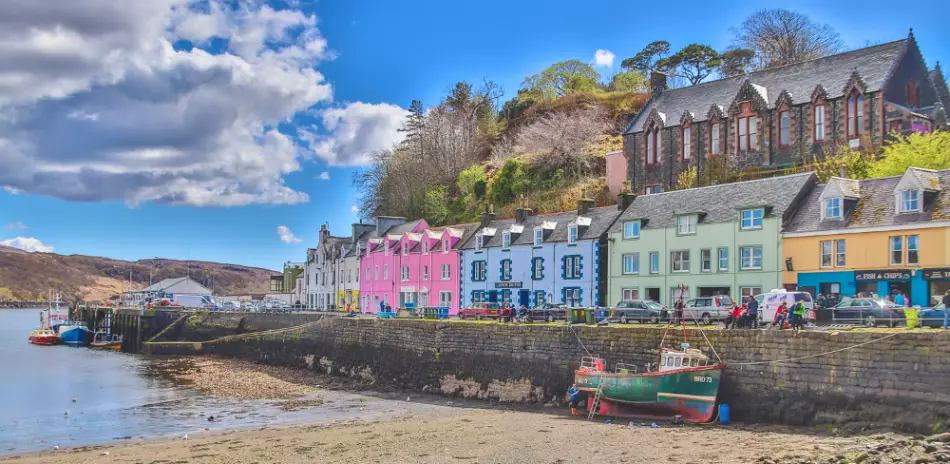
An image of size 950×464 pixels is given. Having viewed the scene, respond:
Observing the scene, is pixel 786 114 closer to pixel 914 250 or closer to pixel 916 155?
pixel 916 155

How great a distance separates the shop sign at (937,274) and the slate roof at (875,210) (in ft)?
5.86

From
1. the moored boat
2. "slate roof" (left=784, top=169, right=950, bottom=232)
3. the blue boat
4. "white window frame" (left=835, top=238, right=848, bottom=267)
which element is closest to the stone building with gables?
"slate roof" (left=784, top=169, right=950, bottom=232)

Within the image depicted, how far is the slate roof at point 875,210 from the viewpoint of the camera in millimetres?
29062

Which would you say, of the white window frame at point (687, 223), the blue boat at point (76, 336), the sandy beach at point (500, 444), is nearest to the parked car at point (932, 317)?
the sandy beach at point (500, 444)

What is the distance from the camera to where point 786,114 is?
46.4 meters

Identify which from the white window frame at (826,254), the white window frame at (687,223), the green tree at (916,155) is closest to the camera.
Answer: the white window frame at (826,254)

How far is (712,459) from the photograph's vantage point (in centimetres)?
1839

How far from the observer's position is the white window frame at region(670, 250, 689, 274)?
37.6 metres

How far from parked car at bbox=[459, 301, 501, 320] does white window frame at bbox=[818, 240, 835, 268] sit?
47.2 ft

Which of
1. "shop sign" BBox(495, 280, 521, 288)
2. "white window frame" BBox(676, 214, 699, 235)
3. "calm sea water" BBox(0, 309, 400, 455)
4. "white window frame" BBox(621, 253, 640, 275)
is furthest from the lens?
"shop sign" BBox(495, 280, 521, 288)

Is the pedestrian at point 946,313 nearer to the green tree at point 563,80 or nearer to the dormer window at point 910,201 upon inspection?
the dormer window at point 910,201

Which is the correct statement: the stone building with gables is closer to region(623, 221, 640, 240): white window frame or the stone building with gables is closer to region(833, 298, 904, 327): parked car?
region(623, 221, 640, 240): white window frame

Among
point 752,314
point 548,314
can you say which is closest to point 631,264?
point 548,314

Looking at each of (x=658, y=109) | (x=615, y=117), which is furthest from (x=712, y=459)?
(x=615, y=117)
